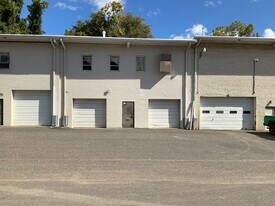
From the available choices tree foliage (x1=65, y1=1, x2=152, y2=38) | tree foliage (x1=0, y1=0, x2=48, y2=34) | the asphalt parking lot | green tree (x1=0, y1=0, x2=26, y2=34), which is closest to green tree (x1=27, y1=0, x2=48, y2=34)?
tree foliage (x1=0, y1=0, x2=48, y2=34)

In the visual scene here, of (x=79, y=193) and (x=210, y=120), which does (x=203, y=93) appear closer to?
(x=210, y=120)

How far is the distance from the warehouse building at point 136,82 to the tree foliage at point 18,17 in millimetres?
12091

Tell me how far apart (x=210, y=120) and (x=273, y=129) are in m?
4.69

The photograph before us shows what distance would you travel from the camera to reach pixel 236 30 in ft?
171

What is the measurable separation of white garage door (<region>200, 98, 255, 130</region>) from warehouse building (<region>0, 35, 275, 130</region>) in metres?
0.07

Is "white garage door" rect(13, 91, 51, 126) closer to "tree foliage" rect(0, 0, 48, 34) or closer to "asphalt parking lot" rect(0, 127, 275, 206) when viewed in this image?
"asphalt parking lot" rect(0, 127, 275, 206)

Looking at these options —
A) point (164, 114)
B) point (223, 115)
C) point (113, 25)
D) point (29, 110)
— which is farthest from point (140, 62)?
point (113, 25)

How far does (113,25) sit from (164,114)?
2605 centimetres

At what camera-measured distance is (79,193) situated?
713 cm

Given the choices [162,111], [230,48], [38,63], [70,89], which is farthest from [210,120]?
[38,63]

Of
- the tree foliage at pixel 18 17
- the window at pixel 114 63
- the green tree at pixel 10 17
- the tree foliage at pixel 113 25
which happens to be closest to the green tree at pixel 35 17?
the tree foliage at pixel 18 17

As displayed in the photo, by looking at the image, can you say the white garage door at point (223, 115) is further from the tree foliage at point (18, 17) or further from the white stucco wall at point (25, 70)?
the tree foliage at point (18, 17)

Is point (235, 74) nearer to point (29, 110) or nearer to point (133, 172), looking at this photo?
point (29, 110)

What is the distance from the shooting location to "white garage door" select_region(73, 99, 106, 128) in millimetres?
23516
